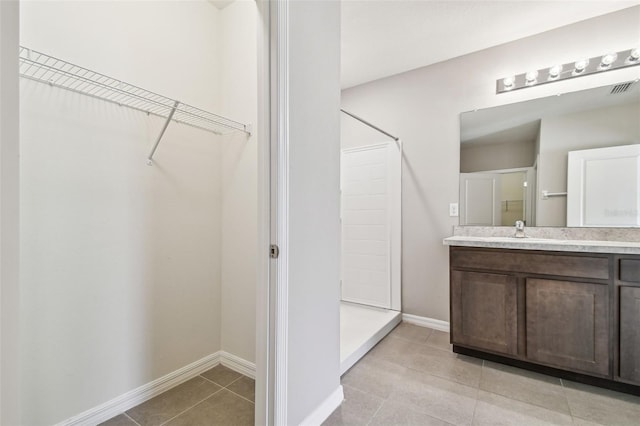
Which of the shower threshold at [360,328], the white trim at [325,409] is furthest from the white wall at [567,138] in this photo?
the white trim at [325,409]

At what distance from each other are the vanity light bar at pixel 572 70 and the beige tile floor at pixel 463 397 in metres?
2.20

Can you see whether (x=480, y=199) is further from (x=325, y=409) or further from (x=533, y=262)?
(x=325, y=409)

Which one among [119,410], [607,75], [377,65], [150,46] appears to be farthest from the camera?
[377,65]

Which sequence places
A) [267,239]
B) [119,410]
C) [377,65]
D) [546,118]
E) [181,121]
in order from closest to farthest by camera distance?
[267,239]
[119,410]
[181,121]
[546,118]
[377,65]

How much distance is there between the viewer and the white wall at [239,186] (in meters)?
1.89

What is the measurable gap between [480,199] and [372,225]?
1044 mm

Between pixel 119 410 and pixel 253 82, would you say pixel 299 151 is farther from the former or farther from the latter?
pixel 119 410

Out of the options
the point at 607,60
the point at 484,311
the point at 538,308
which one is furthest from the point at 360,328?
the point at 607,60

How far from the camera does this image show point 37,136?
1.28m

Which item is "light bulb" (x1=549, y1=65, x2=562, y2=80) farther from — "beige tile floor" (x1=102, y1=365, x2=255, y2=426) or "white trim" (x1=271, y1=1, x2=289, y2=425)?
"beige tile floor" (x1=102, y1=365, x2=255, y2=426)

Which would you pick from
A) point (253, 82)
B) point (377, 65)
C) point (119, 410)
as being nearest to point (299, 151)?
point (253, 82)

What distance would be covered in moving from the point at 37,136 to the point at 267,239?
1149mm

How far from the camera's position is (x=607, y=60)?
2.06 meters

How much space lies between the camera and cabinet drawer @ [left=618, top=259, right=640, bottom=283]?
1626mm
